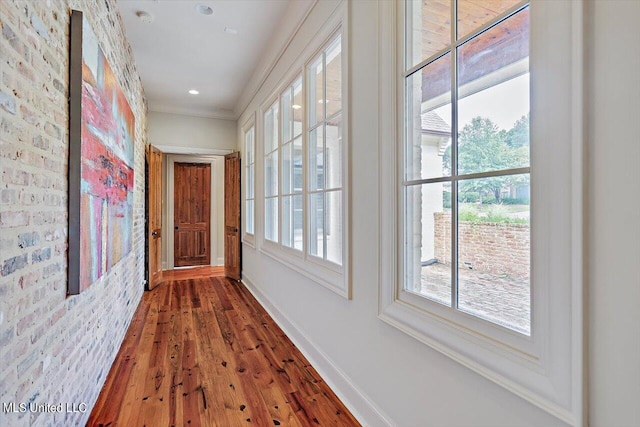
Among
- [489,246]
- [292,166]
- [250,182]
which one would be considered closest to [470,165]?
[489,246]

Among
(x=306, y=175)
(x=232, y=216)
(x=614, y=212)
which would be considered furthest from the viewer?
(x=232, y=216)

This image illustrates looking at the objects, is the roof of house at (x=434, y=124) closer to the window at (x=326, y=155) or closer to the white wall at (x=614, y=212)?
the white wall at (x=614, y=212)

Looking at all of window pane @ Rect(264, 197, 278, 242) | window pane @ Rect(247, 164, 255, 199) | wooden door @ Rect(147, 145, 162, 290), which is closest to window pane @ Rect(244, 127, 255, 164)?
window pane @ Rect(247, 164, 255, 199)

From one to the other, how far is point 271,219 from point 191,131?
2851mm

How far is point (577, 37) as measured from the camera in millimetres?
813

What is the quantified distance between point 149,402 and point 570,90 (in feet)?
8.35

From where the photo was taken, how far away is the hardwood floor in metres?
1.83

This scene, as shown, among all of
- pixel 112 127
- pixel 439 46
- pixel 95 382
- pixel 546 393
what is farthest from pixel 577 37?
pixel 95 382

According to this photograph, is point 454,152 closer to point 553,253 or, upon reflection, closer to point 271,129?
point 553,253

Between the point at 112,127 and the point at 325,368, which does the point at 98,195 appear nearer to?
the point at 112,127

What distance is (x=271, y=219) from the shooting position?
12.1 ft

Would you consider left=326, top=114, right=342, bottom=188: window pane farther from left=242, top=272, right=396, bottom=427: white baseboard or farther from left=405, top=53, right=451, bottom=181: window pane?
left=242, top=272, right=396, bottom=427: white baseboard

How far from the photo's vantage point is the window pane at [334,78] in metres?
2.18

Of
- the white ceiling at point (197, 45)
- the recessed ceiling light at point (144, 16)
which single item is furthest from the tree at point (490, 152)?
the recessed ceiling light at point (144, 16)
